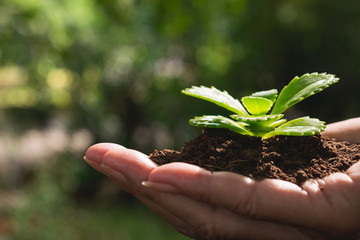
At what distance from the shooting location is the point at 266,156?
3.95 ft

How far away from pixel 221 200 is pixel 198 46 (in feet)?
10.1

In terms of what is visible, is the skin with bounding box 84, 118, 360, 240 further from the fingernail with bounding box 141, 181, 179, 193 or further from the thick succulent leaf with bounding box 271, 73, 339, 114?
the thick succulent leaf with bounding box 271, 73, 339, 114

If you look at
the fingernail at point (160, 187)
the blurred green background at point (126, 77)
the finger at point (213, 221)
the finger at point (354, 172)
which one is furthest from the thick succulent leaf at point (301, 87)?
the blurred green background at point (126, 77)

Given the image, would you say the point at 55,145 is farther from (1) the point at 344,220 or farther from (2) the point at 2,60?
(1) the point at 344,220

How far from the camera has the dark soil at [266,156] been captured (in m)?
1.15

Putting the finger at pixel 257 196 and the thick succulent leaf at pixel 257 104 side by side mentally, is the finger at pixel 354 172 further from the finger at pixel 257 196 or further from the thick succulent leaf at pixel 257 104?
the thick succulent leaf at pixel 257 104

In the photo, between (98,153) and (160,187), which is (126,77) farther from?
(160,187)

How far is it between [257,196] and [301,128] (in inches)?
13.0

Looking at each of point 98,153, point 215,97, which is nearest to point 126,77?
point 215,97

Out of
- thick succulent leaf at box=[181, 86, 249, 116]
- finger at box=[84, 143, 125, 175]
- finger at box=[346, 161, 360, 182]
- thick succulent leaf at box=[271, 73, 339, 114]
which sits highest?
thick succulent leaf at box=[271, 73, 339, 114]

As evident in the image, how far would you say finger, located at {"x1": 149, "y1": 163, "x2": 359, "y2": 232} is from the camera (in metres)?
1.01

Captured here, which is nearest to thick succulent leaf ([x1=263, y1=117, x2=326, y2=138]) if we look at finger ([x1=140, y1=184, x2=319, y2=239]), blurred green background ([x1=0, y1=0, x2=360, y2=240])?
finger ([x1=140, y1=184, x2=319, y2=239])

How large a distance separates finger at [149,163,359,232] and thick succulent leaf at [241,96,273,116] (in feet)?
1.07

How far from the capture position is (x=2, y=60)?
3.53 metres
